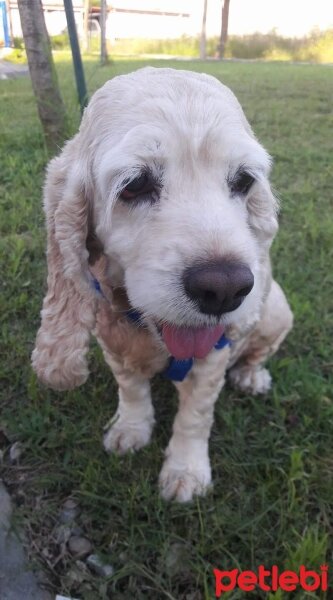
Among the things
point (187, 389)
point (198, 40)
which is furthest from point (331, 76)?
point (187, 389)

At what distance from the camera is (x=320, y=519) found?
1.86 meters

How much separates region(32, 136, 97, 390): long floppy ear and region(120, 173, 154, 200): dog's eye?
0.21 metres

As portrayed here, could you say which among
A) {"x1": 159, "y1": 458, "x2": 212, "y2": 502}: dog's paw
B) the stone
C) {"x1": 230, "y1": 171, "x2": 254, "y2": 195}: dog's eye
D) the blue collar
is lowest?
{"x1": 159, "y1": 458, "x2": 212, "y2": 502}: dog's paw

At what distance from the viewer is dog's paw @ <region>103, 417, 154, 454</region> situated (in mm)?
2111

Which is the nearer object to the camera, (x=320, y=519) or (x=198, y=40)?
(x=320, y=519)

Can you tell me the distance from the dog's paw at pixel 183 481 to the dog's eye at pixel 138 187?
1.08 m

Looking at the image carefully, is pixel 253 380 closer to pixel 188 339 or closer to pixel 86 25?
pixel 188 339

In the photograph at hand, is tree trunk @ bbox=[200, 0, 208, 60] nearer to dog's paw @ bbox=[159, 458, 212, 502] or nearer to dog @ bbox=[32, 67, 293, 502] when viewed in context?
dog @ bbox=[32, 67, 293, 502]

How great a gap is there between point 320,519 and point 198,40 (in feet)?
60.6

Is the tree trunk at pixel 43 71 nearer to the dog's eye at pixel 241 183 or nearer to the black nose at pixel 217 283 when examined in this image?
the dog's eye at pixel 241 183

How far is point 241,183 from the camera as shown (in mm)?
1640

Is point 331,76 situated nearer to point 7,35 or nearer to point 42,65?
point 42,65

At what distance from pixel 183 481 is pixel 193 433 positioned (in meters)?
0.18

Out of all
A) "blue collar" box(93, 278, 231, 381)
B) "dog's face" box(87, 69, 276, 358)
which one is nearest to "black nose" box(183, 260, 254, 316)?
"dog's face" box(87, 69, 276, 358)
